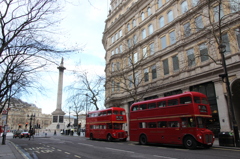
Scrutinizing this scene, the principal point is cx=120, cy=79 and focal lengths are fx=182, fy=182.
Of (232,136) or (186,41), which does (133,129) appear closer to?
(232,136)

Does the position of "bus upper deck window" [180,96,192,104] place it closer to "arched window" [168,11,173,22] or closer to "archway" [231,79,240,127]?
"archway" [231,79,240,127]

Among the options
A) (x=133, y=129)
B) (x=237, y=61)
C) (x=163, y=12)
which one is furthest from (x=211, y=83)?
(x=163, y=12)

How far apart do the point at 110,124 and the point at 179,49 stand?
13.0 m

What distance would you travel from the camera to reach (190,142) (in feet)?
40.5

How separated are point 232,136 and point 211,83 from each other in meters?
8.63

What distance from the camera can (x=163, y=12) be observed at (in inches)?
1099

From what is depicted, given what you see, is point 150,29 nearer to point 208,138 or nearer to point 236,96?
point 236,96

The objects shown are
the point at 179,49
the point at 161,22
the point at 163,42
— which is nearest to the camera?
the point at 179,49

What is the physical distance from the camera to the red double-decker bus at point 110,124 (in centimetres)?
2067

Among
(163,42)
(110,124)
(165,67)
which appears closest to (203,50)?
(165,67)

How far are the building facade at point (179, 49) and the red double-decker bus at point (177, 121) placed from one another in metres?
4.27

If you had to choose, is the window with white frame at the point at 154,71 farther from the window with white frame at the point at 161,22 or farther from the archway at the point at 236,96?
the archway at the point at 236,96

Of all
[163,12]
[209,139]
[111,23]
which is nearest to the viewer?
[209,139]

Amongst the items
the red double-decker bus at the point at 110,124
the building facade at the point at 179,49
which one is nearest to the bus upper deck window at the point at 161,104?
the building facade at the point at 179,49
